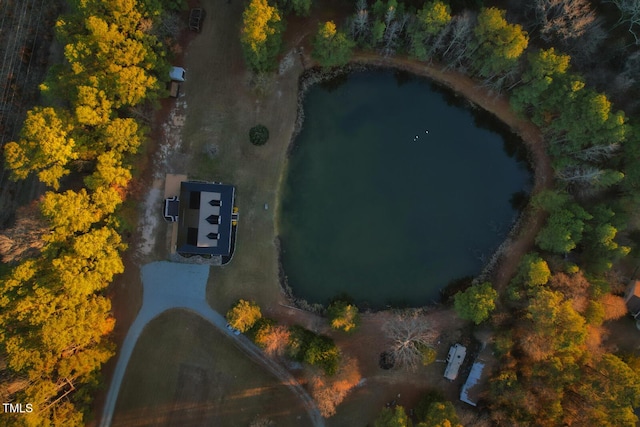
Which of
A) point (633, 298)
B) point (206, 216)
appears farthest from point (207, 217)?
point (633, 298)

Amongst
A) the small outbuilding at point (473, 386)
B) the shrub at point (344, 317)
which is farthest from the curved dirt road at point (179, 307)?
the small outbuilding at point (473, 386)

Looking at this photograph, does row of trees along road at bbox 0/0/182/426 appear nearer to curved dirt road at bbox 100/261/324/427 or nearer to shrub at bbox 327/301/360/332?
curved dirt road at bbox 100/261/324/427

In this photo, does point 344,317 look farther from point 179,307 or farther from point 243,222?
point 179,307

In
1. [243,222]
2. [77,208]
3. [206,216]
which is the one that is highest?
[206,216]

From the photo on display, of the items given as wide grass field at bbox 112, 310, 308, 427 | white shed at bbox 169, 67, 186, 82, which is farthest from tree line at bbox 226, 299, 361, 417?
white shed at bbox 169, 67, 186, 82

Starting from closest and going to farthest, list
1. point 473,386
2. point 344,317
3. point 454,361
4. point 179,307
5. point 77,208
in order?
point 77,208
point 344,317
point 473,386
point 454,361
point 179,307

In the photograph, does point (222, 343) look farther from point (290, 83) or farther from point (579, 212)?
point (579, 212)

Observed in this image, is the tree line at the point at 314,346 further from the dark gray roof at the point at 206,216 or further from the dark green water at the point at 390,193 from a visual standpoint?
the dark gray roof at the point at 206,216
